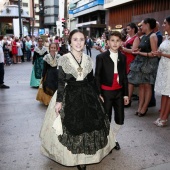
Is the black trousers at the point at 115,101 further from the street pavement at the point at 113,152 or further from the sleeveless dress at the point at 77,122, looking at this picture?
the street pavement at the point at 113,152

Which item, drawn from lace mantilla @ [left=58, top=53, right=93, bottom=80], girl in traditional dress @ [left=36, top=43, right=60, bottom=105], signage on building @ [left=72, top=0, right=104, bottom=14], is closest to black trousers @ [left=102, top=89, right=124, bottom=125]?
lace mantilla @ [left=58, top=53, right=93, bottom=80]

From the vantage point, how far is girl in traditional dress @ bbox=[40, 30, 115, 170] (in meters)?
2.93

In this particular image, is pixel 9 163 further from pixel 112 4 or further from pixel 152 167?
pixel 112 4

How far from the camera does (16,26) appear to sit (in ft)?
70.6

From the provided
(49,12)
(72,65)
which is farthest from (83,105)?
(49,12)

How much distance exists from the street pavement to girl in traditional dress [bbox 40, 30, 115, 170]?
1.26ft

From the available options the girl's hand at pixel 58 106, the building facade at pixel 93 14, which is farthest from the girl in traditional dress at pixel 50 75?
the building facade at pixel 93 14

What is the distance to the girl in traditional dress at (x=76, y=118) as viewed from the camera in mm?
2934

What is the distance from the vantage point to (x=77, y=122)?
2.92 meters

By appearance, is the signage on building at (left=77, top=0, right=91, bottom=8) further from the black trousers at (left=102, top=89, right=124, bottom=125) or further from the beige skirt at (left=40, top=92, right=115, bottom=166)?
the beige skirt at (left=40, top=92, right=115, bottom=166)

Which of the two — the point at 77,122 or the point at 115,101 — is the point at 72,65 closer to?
the point at 77,122

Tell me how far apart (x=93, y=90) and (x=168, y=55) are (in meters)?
1.92

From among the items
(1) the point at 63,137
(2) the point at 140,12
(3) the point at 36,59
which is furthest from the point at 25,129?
(2) the point at 140,12

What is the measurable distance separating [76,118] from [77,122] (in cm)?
5
